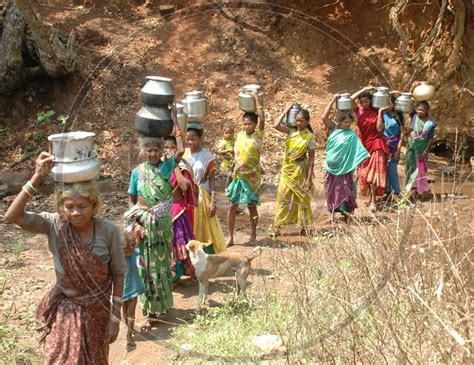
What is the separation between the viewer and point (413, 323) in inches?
116

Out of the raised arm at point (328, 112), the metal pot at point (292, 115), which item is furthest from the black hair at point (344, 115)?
the metal pot at point (292, 115)

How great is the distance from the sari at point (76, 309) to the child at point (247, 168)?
3507 millimetres

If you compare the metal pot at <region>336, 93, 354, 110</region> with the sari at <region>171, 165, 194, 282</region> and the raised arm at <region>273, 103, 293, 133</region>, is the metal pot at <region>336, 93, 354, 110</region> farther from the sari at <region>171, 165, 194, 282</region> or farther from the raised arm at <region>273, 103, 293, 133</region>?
the sari at <region>171, 165, 194, 282</region>

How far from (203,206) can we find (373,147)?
314cm

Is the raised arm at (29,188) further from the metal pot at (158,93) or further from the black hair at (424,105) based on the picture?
the black hair at (424,105)

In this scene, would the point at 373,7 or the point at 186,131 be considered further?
the point at 373,7

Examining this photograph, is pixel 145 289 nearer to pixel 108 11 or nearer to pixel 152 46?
pixel 152 46

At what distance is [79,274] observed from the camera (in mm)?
3094

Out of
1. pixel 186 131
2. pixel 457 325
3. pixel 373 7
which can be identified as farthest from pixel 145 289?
pixel 373 7

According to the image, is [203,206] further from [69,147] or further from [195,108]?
[69,147]

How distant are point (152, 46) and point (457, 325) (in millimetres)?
11111

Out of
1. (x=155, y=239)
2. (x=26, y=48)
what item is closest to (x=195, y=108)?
(x=155, y=239)

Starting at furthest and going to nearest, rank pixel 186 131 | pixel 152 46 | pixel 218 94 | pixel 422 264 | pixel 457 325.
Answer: pixel 152 46
pixel 218 94
pixel 186 131
pixel 422 264
pixel 457 325

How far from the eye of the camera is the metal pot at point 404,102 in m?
8.29
